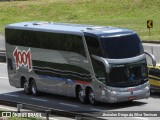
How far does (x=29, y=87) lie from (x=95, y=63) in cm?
613

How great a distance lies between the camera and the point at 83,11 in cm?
8000

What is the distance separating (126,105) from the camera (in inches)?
1011

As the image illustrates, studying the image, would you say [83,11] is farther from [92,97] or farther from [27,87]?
[92,97]

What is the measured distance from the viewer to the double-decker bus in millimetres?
24672

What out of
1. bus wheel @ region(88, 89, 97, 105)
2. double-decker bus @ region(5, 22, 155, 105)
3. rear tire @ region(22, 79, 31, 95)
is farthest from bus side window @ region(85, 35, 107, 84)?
rear tire @ region(22, 79, 31, 95)

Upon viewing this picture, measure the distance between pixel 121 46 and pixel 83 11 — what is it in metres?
55.3

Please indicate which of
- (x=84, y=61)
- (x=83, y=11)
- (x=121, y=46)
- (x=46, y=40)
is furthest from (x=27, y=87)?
(x=83, y=11)

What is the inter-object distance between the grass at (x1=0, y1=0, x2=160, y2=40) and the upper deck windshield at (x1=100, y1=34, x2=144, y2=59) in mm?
44880

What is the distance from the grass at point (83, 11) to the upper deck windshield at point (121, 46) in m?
44.9

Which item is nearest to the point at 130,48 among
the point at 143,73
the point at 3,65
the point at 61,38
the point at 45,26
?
the point at 143,73

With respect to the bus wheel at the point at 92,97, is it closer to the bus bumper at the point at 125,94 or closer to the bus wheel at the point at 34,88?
the bus bumper at the point at 125,94

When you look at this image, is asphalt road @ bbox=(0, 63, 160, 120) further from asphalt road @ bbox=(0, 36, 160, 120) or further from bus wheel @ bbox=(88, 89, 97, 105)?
Result: bus wheel @ bbox=(88, 89, 97, 105)

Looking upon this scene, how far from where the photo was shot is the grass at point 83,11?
75.3 metres

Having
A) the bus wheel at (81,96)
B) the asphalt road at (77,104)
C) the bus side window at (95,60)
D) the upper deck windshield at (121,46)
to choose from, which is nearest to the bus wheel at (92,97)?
the asphalt road at (77,104)
